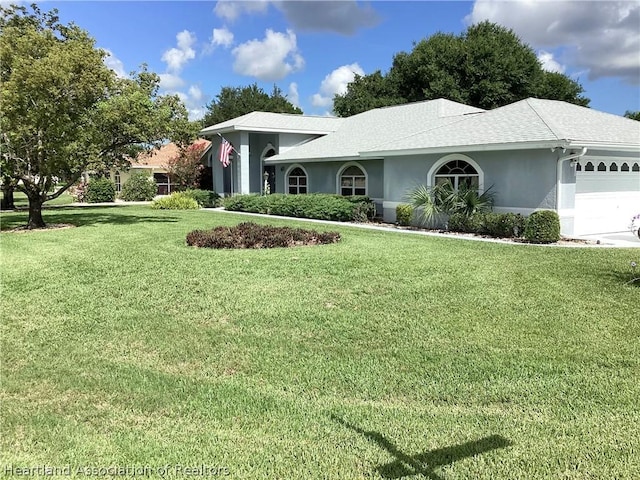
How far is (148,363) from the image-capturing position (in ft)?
17.2

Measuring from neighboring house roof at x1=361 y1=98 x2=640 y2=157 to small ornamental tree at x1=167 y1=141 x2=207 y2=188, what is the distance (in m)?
18.9

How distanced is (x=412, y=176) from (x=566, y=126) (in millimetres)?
5290

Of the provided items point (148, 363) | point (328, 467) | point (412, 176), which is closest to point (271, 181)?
point (412, 176)

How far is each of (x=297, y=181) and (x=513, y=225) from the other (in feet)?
48.7

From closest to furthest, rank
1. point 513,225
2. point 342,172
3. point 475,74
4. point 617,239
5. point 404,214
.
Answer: point 617,239 < point 513,225 < point 404,214 < point 342,172 < point 475,74

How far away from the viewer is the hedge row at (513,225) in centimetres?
1351

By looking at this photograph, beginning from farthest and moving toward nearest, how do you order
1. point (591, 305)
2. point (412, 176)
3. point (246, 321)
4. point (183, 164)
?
1. point (183, 164)
2. point (412, 176)
3. point (591, 305)
4. point (246, 321)

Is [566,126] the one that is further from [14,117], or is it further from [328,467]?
[14,117]

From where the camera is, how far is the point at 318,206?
2105cm

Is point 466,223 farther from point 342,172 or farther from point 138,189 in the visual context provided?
point 138,189

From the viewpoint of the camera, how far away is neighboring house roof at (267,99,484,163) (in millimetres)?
22359

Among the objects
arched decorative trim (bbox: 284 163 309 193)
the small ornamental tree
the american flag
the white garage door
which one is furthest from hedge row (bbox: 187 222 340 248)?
the small ornamental tree

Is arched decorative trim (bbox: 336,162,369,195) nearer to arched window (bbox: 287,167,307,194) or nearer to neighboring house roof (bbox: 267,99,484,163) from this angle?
neighboring house roof (bbox: 267,99,484,163)

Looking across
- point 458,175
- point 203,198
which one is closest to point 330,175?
point 458,175
